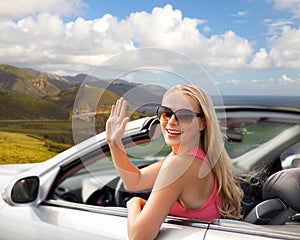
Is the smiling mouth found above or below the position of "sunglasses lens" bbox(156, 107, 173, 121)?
below

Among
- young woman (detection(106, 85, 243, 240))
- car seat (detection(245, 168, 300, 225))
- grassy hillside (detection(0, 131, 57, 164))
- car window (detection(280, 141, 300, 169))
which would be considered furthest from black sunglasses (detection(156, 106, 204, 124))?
grassy hillside (detection(0, 131, 57, 164))

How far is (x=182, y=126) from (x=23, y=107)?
1880 centimetres

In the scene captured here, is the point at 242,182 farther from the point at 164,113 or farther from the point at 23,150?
the point at 23,150

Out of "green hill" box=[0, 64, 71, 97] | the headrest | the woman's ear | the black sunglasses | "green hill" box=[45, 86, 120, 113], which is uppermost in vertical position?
"green hill" box=[0, 64, 71, 97]

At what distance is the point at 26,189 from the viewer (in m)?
2.23

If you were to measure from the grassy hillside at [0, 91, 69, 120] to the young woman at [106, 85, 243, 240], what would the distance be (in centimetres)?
1644

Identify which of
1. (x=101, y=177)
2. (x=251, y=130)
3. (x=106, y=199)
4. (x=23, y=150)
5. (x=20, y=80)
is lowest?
(x=106, y=199)

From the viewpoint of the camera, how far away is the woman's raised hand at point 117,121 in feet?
5.72

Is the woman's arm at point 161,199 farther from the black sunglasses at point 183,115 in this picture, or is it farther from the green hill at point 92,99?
the green hill at point 92,99

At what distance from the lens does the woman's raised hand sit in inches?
68.6

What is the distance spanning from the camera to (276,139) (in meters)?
3.08

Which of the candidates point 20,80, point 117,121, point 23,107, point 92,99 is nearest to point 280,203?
point 117,121

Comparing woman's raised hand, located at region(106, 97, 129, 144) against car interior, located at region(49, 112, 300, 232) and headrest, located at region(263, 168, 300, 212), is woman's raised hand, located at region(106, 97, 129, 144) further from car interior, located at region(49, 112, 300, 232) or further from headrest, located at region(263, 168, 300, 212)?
headrest, located at region(263, 168, 300, 212)

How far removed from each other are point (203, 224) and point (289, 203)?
479 millimetres
